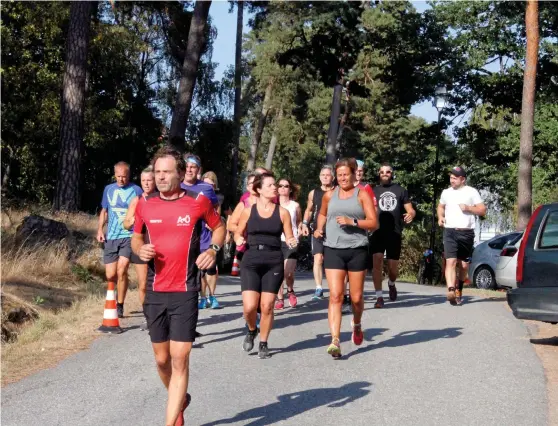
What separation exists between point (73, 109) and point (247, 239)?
47.7ft

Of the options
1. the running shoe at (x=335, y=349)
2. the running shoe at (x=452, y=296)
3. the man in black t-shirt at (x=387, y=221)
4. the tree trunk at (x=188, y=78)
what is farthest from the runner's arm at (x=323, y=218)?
the tree trunk at (x=188, y=78)

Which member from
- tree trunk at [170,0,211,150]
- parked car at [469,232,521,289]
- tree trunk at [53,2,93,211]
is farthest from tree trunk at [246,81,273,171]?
parked car at [469,232,521,289]

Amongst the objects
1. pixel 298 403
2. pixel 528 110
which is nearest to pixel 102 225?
pixel 298 403

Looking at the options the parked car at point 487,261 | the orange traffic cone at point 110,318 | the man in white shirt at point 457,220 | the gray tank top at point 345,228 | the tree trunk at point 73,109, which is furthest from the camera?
the tree trunk at point 73,109

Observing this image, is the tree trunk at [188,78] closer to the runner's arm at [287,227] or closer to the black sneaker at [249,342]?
the runner's arm at [287,227]

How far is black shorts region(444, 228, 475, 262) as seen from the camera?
1424cm

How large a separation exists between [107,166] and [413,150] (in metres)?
15.2

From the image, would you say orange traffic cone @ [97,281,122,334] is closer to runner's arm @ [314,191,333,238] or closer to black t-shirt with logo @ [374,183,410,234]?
runner's arm @ [314,191,333,238]

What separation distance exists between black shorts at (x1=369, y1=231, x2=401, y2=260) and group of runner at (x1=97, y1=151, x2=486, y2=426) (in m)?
0.02

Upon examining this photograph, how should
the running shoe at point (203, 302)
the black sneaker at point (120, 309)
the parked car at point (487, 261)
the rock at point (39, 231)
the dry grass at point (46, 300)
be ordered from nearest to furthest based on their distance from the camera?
the dry grass at point (46, 300), the black sneaker at point (120, 309), the running shoe at point (203, 302), the rock at point (39, 231), the parked car at point (487, 261)

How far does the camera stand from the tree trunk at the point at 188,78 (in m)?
24.9

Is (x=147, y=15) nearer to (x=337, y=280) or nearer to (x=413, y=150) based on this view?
(x=413, y=150)

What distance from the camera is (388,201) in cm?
1405

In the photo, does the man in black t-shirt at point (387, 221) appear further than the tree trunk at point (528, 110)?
No
